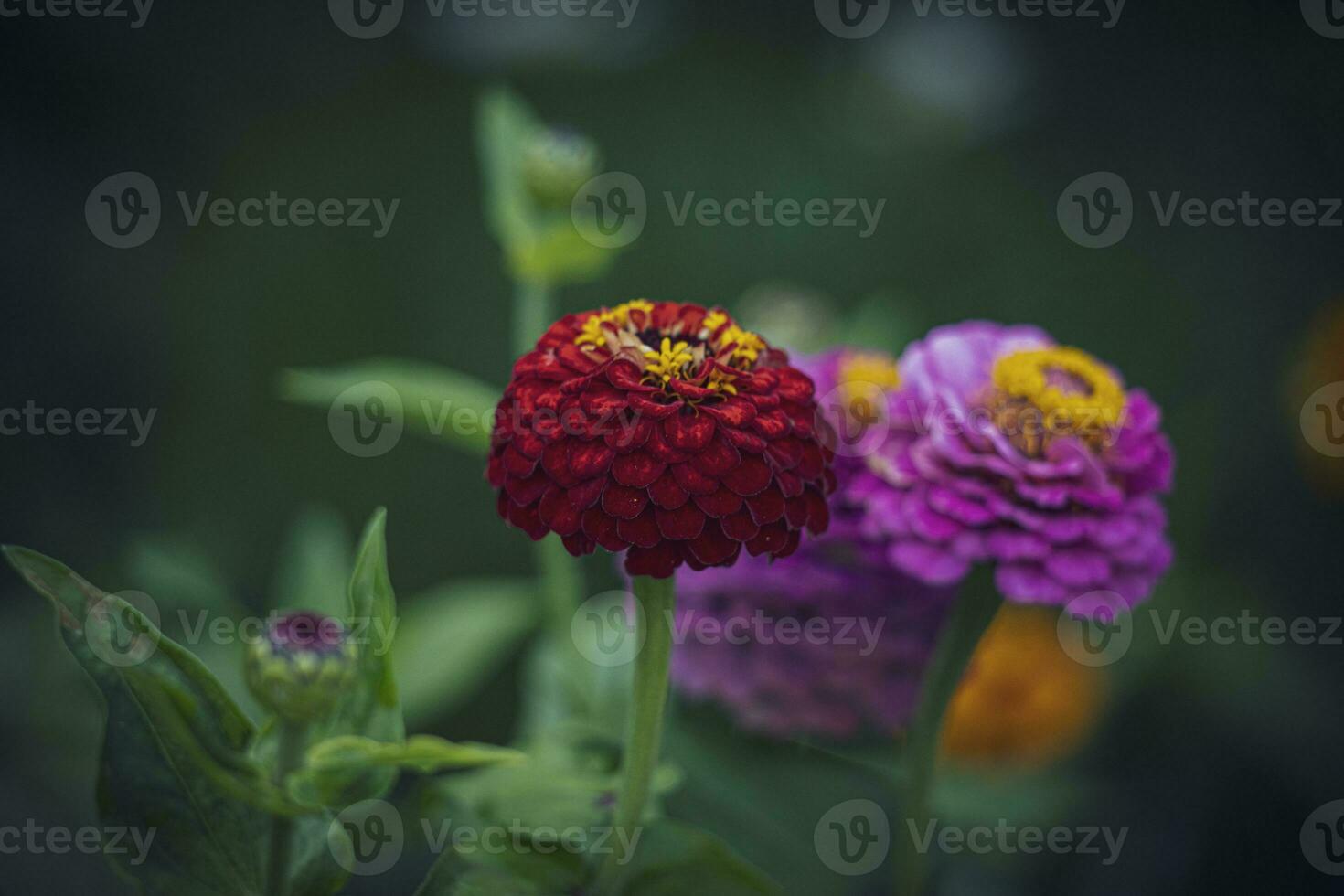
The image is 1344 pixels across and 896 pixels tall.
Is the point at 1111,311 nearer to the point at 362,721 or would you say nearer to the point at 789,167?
the point at 789,167

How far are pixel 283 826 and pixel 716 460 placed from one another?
0.85ft

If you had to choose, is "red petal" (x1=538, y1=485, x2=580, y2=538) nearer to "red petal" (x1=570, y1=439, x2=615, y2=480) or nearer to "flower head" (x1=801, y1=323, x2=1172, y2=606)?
"red petal" (x1=570, y1=439, x2=615, y2=480)

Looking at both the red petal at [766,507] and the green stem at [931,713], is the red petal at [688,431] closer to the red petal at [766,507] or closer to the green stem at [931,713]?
the red petal at [766,507]

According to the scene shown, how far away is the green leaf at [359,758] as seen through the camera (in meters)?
0.46

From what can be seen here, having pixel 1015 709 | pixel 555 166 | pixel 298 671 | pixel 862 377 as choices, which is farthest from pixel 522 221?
pixel 1015 709

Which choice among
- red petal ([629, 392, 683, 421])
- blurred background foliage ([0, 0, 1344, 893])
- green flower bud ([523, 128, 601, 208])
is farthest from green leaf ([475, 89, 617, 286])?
red petal ([629, 392, 683, 421])

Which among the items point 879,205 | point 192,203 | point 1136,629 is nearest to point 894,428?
point 1136,629

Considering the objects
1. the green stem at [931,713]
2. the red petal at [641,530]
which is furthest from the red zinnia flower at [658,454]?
the green stem at [931,713]

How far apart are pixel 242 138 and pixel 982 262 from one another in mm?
842

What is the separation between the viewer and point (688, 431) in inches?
18.4

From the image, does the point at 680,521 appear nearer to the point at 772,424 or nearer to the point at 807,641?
the point at 772,424

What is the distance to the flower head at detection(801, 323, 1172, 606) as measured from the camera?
53 centimetres

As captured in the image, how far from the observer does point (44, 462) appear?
102cm

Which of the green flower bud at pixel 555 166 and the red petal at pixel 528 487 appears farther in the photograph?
the green flower bud at pixel 555 166
